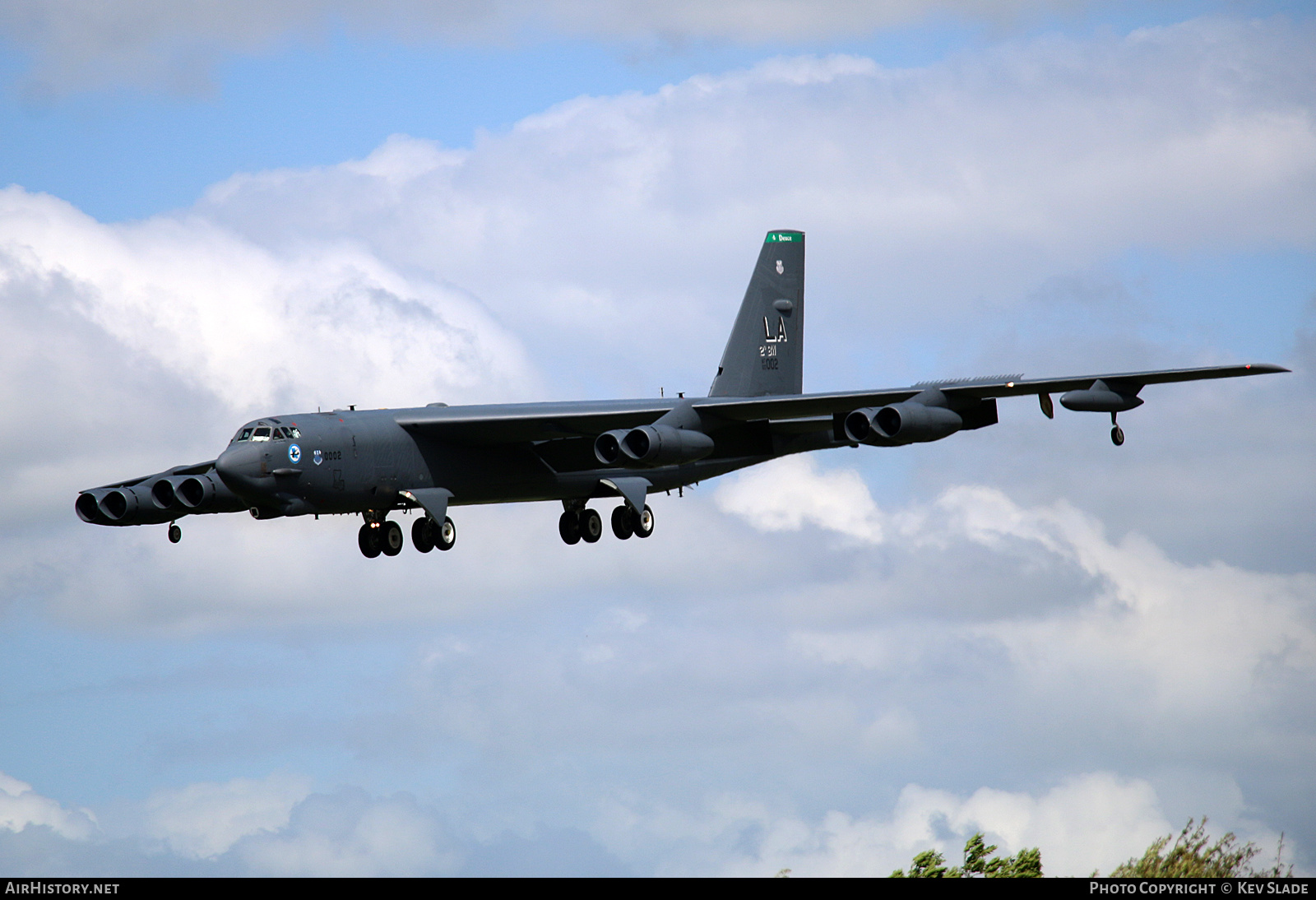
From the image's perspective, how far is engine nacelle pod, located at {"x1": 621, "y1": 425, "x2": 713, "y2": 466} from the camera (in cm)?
3656

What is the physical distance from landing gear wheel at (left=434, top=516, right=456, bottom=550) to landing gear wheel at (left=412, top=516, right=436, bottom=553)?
20 cm

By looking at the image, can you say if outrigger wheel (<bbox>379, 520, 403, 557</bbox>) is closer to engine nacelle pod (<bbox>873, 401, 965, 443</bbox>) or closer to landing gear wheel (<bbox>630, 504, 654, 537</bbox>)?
landing gear wheel (<bbox>630, 504, 654, 537</bbox>)

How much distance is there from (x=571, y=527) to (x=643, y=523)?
6.77 ft

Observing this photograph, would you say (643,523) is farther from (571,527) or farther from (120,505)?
(120,505)

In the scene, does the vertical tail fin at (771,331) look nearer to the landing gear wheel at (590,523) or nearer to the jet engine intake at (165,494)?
the landing gear wheel at (590,523)

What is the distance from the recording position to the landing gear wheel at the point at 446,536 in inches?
1503

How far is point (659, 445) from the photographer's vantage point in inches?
1442

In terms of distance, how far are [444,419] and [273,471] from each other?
4563mm

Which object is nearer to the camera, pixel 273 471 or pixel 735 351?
pixel 273 471
